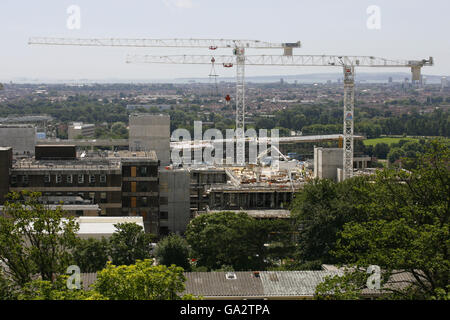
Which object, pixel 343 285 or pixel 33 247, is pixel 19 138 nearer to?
pixel 33 247

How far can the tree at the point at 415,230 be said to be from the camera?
85.6 ft

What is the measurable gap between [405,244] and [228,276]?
31.3ft

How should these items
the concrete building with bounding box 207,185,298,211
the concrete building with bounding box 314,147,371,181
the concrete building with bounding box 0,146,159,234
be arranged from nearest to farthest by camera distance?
the concrete building with bounding box 0,146,159,234
the concrete building with bounding box 207,185,298,211
the concrete building with bounding box 314,147,371,181

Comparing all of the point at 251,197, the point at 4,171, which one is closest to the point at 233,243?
the point at 4,171

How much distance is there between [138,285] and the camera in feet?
73.5

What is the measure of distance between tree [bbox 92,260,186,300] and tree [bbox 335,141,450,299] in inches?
288

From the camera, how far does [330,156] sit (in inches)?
3012

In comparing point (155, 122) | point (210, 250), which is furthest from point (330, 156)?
point (210, 250)

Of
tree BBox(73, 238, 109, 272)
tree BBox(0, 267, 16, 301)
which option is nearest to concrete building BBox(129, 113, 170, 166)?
tree BBox(73, 238, 109, 272)

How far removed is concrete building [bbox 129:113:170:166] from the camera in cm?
9166

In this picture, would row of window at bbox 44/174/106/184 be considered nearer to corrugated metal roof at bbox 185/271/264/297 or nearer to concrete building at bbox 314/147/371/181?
corrugated metal roof at bbox 185/271/264/297

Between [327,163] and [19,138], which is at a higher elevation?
[19,138]

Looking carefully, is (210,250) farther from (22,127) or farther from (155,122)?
(22,127)

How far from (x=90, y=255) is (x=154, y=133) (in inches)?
2145
